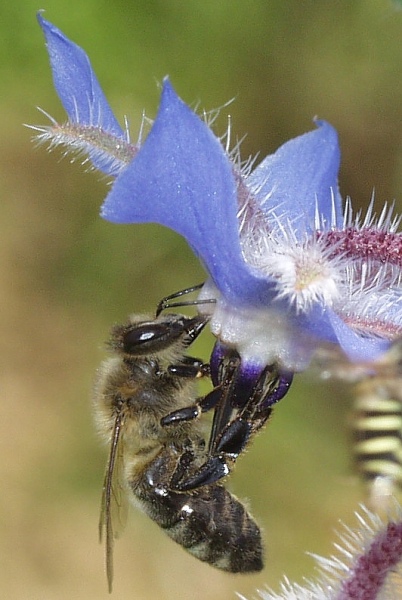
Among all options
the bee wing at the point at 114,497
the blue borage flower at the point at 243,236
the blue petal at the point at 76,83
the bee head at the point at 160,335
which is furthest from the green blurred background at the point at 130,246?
the blue petal at the point at 76,83

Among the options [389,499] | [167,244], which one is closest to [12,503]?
[167,244]

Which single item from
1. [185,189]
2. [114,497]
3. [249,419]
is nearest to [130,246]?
[114,497]

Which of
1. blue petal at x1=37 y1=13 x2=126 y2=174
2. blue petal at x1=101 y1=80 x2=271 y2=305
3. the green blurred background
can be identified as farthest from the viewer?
the green blurred background

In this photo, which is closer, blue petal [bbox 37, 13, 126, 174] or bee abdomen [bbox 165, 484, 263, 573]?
blue petal [bbox 37, 13, 126, 174]

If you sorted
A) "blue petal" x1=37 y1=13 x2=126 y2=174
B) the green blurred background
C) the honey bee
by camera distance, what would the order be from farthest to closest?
the green blurred background < the honey bee < "blue petal" x1=37 y1=13 x2=126 y2=174

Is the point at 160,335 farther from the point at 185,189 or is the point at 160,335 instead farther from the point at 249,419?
the point at 185,189

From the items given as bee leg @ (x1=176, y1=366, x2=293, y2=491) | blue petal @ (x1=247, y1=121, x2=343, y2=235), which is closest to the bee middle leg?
bee leg @ (x1=176, y1=366, x2=293, y2=491)

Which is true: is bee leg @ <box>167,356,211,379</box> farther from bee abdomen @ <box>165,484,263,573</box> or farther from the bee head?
bee abdomen @ <box>165,484,263,573</box>
